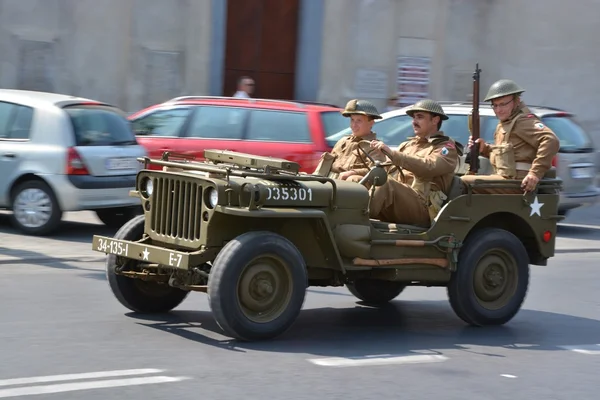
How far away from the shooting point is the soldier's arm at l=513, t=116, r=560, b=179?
8.76 m

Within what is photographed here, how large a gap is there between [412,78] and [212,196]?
51.6ft

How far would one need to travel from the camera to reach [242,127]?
45.8ft

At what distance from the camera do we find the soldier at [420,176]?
8.22 m

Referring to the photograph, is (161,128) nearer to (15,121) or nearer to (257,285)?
(15,121)

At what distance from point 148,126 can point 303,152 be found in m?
2.12

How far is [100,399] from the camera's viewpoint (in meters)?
5.89

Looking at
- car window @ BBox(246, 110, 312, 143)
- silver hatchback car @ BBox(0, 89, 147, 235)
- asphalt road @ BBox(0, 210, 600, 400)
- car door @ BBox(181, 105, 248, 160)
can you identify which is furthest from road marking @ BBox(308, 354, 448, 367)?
car door @ BBox(181, 105, 248, 160)

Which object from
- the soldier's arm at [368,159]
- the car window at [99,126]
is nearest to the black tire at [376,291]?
the soldier's arm at [368,159]

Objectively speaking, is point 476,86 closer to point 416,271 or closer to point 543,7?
point 416,271

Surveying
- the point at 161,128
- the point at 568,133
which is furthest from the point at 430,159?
the point at 568,133

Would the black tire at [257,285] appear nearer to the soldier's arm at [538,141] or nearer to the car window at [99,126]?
the soldier's arm at [538,141]

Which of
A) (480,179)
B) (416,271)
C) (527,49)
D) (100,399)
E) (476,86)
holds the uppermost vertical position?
(527,49)

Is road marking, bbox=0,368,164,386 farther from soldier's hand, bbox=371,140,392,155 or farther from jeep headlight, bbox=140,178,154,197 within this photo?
soldier's hand, bbox=371,140,392,155

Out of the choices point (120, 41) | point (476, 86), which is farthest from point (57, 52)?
point (476, 86)
